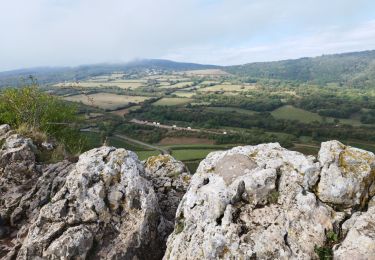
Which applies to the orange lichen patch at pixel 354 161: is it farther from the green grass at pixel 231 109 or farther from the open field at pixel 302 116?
the green grass at pixel 231 109

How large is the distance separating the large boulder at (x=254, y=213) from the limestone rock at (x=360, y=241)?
2.23 feet

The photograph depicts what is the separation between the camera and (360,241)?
10047 mm

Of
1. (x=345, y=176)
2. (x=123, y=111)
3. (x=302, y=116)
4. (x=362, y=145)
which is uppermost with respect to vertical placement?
(x=345, y=176)

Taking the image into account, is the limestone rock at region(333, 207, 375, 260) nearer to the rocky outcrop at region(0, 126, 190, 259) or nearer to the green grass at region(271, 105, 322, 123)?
the rocky outcrop at region(0, 126, 190, 259)

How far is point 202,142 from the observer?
104 meters

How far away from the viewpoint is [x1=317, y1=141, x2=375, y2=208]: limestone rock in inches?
463

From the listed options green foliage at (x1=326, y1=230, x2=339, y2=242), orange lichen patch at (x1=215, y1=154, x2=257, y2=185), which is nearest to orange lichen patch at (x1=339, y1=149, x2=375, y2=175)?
green foliage at (x1=326, y1=230, x2=339, y2=242)

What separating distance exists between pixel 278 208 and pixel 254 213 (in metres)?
0.81

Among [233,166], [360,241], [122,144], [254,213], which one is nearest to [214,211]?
[254,213]

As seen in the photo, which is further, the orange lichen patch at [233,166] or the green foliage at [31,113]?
the green foliage at [31,113]

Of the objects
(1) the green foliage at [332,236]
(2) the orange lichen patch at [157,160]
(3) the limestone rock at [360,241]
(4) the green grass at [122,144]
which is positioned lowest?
(4) the green grass at [122,144]

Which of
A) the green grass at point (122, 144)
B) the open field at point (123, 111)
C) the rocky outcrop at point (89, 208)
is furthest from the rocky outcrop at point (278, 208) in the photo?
the open field at point (123, 111)

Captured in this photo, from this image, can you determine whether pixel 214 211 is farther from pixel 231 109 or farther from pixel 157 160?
pixel 231 109

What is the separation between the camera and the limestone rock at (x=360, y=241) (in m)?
9.80
